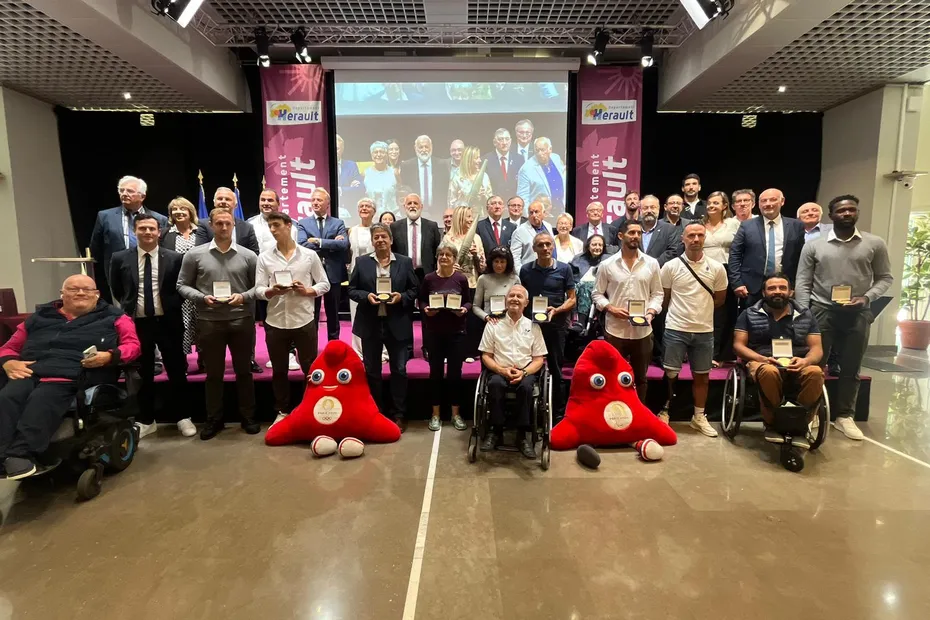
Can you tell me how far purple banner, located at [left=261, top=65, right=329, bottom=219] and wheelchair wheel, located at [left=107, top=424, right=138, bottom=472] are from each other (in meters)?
3.81

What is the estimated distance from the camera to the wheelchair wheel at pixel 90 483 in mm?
2582

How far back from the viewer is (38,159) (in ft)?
19.2

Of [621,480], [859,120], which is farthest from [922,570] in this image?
[859,120]

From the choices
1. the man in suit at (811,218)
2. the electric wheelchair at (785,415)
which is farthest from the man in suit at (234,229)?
the man in suit at (811,218)

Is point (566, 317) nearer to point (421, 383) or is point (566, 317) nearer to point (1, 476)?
point (421, 383)

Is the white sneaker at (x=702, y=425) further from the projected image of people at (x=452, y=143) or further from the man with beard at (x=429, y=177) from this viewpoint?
the man with beard at (x=429, y=177)

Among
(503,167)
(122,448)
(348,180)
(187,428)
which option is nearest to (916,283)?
(503,167)

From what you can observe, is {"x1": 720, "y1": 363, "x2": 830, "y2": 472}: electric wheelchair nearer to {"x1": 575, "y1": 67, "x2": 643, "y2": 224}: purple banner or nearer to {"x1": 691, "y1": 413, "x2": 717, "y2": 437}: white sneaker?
{"x1": 691, "y1": 413, "x2": 717, "y2": 437}: white sneaker

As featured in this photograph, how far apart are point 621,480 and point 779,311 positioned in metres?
1.57

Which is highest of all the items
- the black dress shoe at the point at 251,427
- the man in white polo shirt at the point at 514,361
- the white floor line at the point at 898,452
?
the man in white polo shirt at the point at 514,361

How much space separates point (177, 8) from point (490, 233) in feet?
11.2

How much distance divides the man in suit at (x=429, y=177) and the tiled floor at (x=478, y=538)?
382cm

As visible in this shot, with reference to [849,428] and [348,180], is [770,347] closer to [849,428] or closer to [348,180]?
[849,428]

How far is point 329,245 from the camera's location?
162 inches
